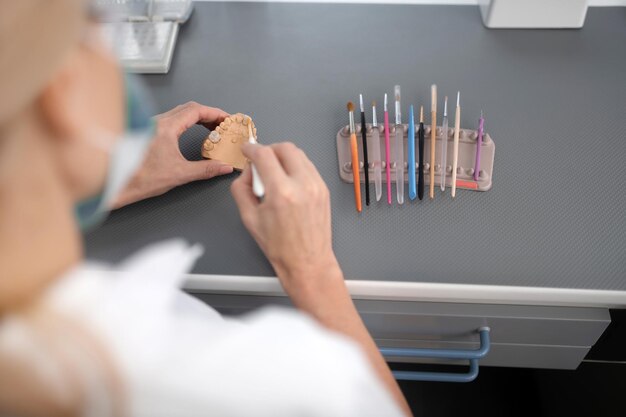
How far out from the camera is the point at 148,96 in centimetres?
91

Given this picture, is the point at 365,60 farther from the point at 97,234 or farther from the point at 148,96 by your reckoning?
the point at 97,234

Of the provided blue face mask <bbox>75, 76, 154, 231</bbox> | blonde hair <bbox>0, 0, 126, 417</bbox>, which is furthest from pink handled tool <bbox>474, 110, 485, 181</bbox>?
blonde hair <bbox>0, 0, 126, 417</bbox>

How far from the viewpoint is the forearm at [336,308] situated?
0.65 metres

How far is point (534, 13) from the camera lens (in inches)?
37.6

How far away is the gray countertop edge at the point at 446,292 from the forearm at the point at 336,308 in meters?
0.03

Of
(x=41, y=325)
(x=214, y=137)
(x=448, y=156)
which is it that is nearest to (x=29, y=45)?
(x=41, y=325)

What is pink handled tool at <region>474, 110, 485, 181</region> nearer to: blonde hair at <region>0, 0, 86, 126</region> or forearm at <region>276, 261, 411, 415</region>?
forearm at <region>276, 261, 411, 415</region>

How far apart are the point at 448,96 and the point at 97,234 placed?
1.85 feet

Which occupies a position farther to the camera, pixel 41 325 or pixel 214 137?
pixel 214 137

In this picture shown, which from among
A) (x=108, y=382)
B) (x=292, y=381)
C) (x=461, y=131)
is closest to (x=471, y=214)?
(x=461, y=131)

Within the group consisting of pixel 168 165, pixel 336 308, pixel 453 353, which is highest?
pixel 168 165

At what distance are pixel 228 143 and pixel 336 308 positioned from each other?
30 cm

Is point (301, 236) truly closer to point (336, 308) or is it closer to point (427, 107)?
point (336, 308)

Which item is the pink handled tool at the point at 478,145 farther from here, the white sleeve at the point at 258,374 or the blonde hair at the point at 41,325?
the blonde hair at the point at 41,325
